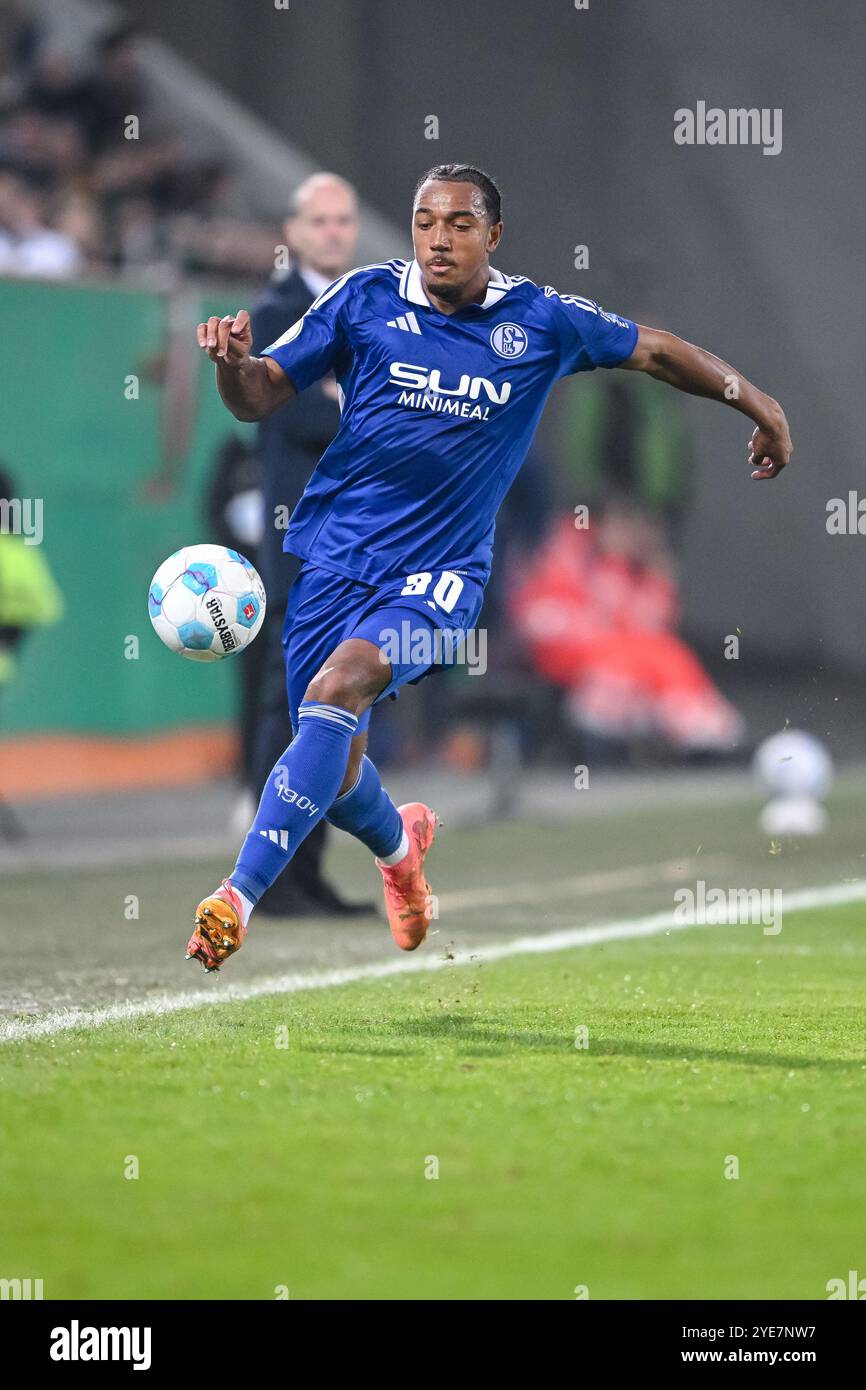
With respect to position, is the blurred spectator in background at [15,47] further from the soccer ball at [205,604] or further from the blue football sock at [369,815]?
the blue football sock at [369,815]

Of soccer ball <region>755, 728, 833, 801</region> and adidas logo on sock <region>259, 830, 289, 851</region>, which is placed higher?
soccer ball <region>755, 728, 833, 801</region>

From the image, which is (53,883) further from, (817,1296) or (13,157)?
(13,157)

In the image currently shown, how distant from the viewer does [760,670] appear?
1959cm

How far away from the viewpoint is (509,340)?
18.6ft

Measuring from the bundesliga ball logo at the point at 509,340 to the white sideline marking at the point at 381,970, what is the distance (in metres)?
1.78

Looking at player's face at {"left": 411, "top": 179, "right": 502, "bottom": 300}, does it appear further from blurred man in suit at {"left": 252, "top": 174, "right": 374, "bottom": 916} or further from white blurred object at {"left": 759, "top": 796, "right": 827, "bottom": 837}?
white blurred object at {"left": 759, "top": 796, "right": 827, "bottom": 837}

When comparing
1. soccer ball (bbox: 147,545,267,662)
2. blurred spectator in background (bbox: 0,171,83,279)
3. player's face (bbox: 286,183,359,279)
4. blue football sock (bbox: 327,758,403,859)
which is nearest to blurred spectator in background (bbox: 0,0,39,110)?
blurred spectator in background (bbox: 0,171,83,279)

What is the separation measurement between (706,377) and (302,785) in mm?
1508

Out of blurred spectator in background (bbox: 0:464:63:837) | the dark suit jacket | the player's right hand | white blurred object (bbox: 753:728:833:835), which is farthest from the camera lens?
Answer: white blurred object (bbox: 753:728:833:835)

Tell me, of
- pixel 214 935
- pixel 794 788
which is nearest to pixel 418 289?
pixel 214 935

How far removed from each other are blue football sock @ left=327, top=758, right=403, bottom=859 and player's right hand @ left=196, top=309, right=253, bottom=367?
1.18 m

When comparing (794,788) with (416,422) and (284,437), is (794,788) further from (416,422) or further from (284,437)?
(416,422)

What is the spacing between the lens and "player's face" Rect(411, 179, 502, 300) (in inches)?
218
